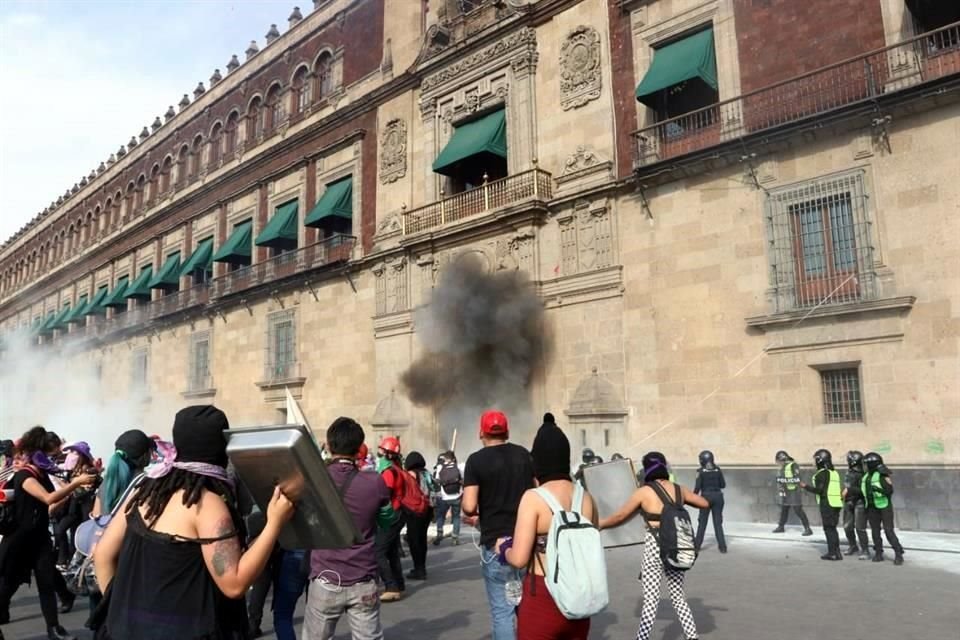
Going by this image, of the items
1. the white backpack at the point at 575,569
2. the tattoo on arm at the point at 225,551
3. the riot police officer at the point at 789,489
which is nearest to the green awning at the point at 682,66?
the riot police officer at the point at 789,489

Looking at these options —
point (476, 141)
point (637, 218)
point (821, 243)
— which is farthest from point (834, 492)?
point (476, 141)

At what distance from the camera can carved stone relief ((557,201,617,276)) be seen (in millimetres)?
16031

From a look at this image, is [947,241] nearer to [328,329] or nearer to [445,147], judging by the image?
[445,147]

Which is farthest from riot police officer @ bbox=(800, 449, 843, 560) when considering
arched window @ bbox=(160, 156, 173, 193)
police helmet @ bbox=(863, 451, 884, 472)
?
arched window @ bbox=(160, 156, 173, 193)

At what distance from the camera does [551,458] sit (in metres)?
3.87

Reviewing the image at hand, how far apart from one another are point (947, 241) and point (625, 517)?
31.1ft

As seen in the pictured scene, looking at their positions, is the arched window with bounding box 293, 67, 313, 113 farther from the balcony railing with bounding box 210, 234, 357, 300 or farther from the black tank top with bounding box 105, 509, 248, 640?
the black tank top with bounding box 105, 509, 248, 640

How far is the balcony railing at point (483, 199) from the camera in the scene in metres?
17.3

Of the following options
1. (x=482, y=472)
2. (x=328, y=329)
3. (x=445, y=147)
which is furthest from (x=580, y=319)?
(x=482, y=472)

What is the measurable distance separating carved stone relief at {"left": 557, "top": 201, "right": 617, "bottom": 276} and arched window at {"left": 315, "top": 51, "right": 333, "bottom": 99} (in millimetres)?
12538

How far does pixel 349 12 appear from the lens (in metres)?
24.8

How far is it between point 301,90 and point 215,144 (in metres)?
6.95

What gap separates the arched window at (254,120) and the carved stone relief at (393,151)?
338 inches

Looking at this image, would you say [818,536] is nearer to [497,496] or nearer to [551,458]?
[497,496]
